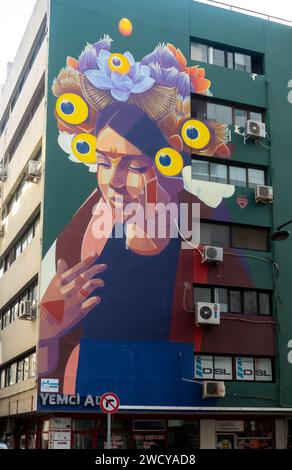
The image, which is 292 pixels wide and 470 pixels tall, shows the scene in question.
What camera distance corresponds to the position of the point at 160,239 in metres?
24.4

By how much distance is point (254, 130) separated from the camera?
26266 mm

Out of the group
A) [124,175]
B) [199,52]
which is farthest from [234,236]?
[199,52]

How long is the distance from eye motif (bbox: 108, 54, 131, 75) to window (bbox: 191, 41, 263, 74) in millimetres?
3176

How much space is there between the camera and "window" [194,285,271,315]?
24.8 meters

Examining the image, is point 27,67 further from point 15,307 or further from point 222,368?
point 222,368

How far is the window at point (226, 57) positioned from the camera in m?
27.3

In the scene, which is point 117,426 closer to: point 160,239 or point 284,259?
point 160,239

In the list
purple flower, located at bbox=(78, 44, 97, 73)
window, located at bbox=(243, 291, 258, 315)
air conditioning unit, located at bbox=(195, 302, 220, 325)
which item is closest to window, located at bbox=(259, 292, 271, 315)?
window, located at bbox=(243, 291, 258, 315)

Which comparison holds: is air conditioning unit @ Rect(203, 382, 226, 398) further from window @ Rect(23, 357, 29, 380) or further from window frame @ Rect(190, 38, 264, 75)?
window frame @ Rect(190, 38, 264, 75)

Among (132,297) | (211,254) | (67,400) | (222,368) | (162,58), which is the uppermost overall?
(162,58)

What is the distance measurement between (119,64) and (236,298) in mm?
10275

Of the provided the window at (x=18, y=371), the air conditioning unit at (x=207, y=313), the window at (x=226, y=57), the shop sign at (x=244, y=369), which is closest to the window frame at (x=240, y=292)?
Result: the air conditioning unit at (x=207, y=313)
